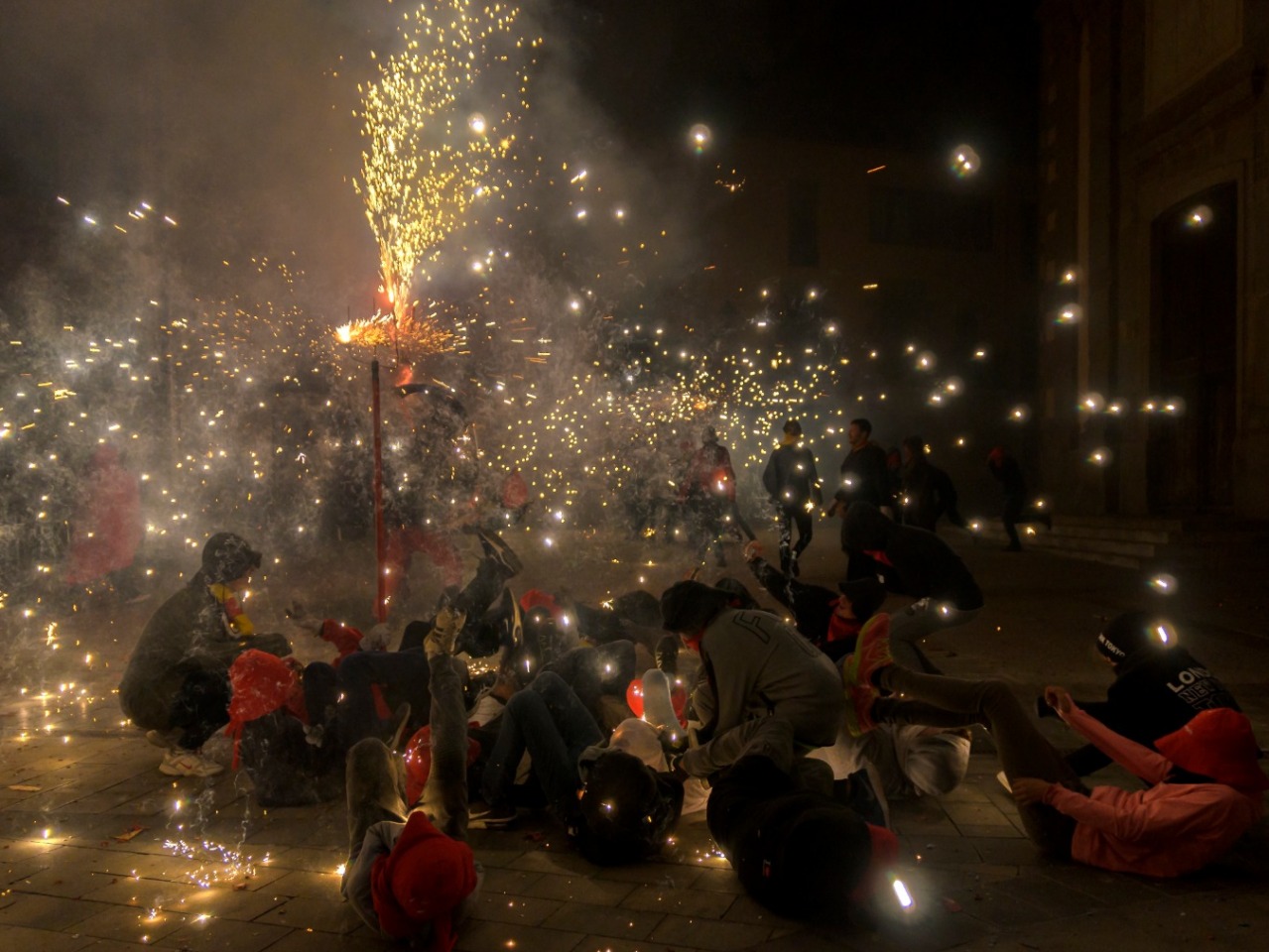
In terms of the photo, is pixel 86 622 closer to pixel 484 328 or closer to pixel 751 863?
pixel 484 328

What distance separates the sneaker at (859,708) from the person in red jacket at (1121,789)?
21cm

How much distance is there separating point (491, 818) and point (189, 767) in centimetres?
198

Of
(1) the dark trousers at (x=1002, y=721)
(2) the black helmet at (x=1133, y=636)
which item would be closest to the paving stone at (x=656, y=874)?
(1) the dark trousers at (x=1002, y=721)

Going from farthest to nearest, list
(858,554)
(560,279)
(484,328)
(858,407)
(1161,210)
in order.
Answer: (858,407) < (560,279) < (1161,210) < (484,328) < (858,554)

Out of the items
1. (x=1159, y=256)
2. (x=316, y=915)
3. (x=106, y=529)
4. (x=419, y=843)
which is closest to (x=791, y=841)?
(x=419, y=843)

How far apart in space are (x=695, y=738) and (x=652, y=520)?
7.77 m

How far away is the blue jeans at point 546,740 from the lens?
388 centimetres

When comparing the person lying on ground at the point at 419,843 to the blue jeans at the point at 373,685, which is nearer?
the person lying on ground at the point at 419,843

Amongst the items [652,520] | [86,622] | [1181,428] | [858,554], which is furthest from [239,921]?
[1181,428]

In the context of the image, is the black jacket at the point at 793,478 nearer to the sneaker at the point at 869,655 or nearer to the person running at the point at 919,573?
the person running at the point at 919,573

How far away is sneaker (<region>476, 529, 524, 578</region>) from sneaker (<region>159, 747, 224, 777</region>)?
199 centimetres

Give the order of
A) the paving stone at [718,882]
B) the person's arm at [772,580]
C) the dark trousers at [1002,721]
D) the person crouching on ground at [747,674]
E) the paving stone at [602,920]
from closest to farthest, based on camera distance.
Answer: the paving stone at [602,920]
the paving stone at [718,882]
the dark trousers at [1002,721]
the person crouching on ground at [747,674]
the person's arm at [772,580]

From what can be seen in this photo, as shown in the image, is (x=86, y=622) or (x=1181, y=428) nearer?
(x=86, y=622)

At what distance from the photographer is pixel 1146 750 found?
337 centimetres
